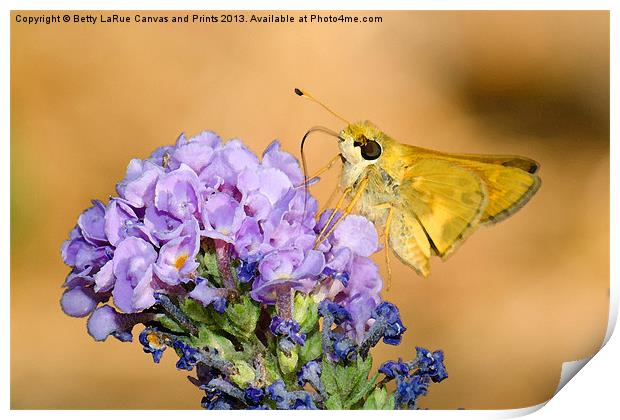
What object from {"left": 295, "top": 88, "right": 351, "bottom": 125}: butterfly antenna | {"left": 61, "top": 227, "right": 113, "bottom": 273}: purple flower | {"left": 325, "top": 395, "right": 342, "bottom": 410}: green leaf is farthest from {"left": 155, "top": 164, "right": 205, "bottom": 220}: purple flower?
{"left": 295, "top": 88, "right": 351, "bottom": 125}: butterfly antenna

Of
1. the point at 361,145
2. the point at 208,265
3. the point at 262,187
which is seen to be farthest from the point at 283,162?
the point at 361,145

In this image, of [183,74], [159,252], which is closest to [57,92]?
[183,74]

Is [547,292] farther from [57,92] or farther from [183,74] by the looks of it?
[57,92]

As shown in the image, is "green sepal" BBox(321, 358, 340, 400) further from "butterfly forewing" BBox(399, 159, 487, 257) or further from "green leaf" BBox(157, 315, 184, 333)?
"butterfly forewing" BBox(399, 159, 487, 257)

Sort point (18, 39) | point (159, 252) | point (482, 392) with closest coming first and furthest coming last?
point (159, 252)
point (18, 39)
point (482, 392)

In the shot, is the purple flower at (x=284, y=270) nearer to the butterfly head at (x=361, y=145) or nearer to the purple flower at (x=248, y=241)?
the purple flower at (x=248, y=241)

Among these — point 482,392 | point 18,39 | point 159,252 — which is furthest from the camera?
point 482,392
